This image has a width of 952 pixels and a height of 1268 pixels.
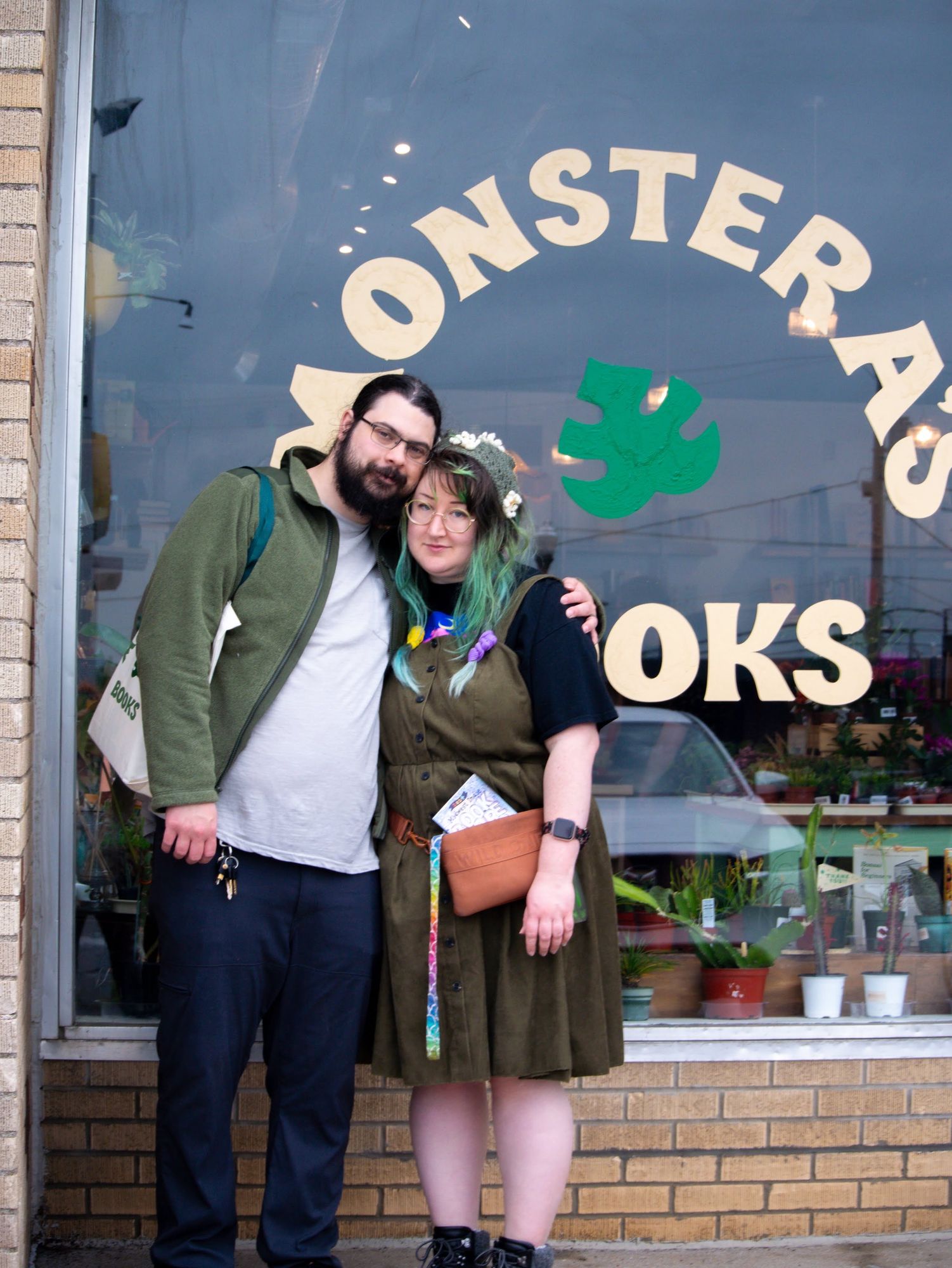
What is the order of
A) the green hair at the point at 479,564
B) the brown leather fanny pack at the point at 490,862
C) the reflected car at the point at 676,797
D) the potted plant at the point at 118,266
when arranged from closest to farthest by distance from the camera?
the brown leather fanny pack at the point at 490,862
the green hair at the point at 479,564
the potted plant at the point at 118,266
the reflected car at the point at 676,797

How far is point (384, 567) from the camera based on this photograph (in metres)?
2.70

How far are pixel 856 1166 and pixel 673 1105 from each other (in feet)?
1.63

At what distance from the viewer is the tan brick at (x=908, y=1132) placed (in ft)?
10.2

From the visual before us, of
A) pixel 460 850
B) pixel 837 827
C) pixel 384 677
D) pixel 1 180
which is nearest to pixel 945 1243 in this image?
pixel 837 827

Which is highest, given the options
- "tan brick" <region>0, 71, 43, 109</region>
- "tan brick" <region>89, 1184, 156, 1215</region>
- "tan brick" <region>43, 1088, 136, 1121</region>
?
"tan brick" <region>0, 71, 43, 109</region>

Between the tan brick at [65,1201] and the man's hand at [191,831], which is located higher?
the man's hand at [191,831]

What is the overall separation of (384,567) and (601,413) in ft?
3.28

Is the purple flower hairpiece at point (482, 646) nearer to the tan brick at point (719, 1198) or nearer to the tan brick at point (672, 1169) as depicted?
the tan brick at point (672, 1169)

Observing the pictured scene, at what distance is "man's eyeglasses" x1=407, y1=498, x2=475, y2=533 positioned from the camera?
254 cm

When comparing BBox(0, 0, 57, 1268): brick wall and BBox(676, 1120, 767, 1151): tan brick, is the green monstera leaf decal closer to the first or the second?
BBox(0, 0, 57, 1268): brick wall

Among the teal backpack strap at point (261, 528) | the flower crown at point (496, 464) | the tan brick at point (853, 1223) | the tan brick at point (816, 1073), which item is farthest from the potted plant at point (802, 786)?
the teal backpack strap at point (261, 528)

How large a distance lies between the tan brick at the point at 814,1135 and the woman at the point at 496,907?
81 centimetres

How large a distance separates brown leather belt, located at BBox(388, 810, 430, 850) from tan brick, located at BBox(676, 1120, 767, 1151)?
1150mm

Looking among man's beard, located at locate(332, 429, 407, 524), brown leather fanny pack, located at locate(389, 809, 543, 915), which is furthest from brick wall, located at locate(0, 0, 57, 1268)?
brown leather fanny pack, located at locate(389, 809, 543, 915)
